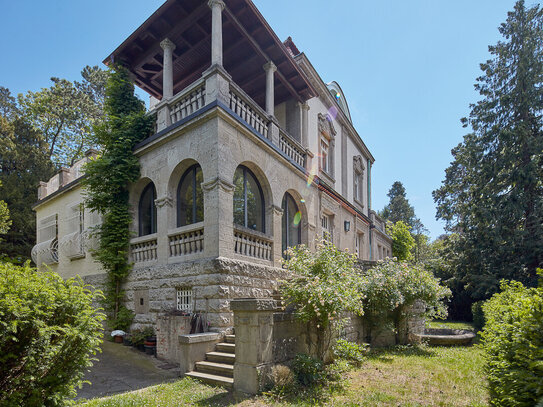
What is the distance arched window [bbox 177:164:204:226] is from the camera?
8938mm


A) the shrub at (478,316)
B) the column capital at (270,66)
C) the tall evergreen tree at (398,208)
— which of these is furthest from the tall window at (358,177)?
the tall evergreen tree at (398,208)

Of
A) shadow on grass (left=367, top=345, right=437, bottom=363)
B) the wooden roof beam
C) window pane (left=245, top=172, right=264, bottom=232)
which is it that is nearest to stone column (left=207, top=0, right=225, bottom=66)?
the wooden roof beam

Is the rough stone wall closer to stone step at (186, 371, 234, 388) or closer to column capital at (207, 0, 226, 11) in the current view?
stone step at (186, 371, 234, 388)

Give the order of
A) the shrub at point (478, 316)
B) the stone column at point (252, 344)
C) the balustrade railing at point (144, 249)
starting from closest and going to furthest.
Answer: the stone column at point (252, 344), the balustrade railing at point (144, 249), the shrub at point (478, 316)

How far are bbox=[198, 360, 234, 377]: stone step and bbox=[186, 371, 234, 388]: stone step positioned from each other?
10 centimetres

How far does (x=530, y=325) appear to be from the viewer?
319cm

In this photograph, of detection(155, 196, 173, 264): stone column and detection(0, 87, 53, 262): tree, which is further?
detection(0, 87, 53, 262): tree

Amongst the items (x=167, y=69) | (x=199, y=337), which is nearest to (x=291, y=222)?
(x=199, y=337)

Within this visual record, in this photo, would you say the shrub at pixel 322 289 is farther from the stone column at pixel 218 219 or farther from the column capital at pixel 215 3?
the column capital at pixel 215 3

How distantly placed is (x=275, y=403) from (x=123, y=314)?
233 inches

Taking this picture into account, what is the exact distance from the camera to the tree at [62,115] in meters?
24.8

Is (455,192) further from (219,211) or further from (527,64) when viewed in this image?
(219,211)

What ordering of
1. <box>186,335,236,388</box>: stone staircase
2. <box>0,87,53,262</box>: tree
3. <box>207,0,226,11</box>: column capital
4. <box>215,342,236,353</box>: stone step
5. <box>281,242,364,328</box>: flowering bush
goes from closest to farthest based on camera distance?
<box>186,335,236,388</box>: stone staircase
<box>281,242,364,328</box>: flowering bush
<box>215,342,236,353</box>: stone step
<box>207,0,226,11</box>: column capital
<box>0,87,53,262</box>: tree

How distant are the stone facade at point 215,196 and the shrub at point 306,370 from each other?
202cm
